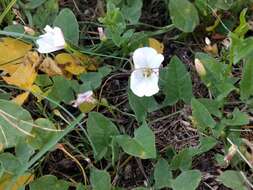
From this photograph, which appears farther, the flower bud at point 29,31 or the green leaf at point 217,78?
the flower bud at point 29,31

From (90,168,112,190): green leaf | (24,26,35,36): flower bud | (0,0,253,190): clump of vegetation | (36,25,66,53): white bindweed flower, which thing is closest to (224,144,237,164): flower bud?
(0,0,253,190): clump of vegetation

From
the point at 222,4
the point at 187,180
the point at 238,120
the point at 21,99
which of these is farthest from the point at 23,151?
the point at 222,4

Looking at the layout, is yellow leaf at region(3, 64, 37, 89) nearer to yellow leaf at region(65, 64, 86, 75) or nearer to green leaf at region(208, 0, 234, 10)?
yellow leaf at region(65, 64, 86, 75)

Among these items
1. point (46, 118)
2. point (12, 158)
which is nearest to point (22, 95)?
point (46, 118)

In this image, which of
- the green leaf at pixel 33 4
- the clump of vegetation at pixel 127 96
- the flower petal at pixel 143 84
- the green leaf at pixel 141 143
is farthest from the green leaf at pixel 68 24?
the green leaf at pixel 141 143

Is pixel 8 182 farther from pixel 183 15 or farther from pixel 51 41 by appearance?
pixel 183 15

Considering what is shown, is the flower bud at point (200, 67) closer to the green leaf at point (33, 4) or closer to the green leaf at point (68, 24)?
the green leaf at point (68, 24)

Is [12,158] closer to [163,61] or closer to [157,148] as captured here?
[157,148]
